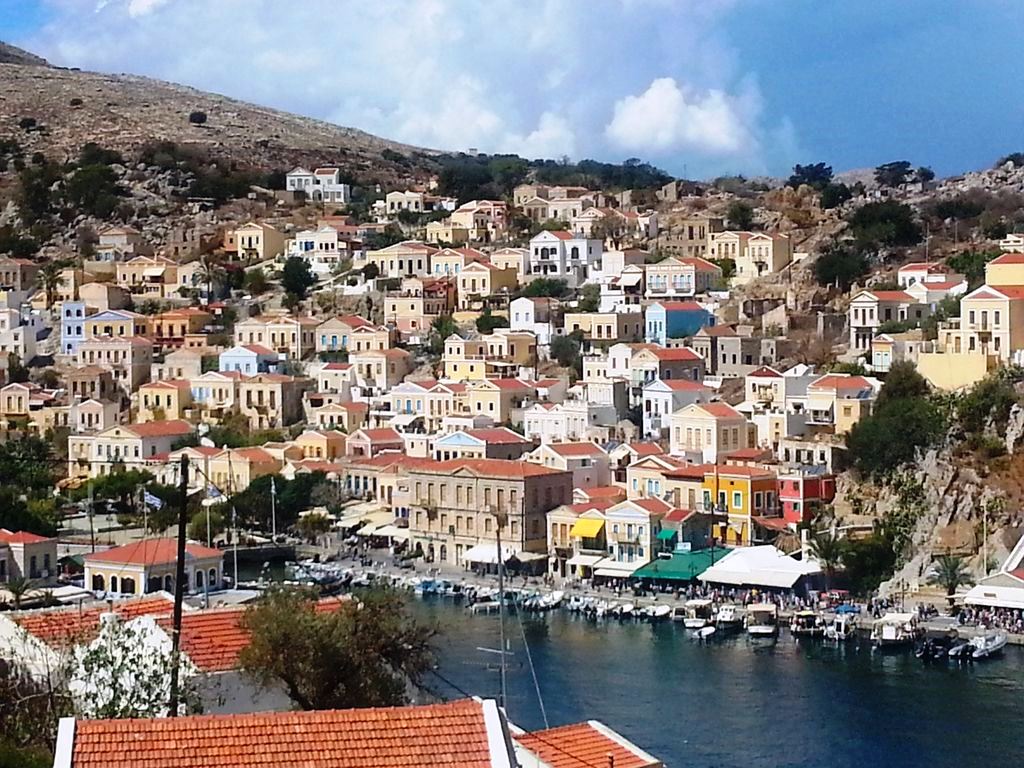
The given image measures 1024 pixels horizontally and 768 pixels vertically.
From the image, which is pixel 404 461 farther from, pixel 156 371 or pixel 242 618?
pixel 242 618

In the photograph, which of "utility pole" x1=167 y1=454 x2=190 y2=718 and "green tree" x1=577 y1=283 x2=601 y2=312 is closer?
"utility pole" x1=167 y1=454 x2=190 y2=718

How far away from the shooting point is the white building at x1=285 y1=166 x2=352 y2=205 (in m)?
68.2

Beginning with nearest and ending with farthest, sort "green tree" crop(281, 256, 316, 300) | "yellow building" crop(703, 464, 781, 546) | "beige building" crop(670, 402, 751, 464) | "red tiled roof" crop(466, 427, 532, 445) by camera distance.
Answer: "yellow building" crop(703, 464, 781, 546) → "beige building" crop(670, 402, 751, 464) → "red tiled roof" crop(466, 427, 532, 445) → "green tree" crop(281, 256, 316, 300)

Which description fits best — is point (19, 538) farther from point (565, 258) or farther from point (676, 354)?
point (565, 258)

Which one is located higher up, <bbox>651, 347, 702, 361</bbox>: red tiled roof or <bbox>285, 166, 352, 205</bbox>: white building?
<bbox>285, 166, 352, 205</bbox>: white building

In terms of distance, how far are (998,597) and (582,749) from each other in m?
18.4

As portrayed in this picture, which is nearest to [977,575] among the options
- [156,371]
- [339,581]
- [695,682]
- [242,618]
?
[695,682]

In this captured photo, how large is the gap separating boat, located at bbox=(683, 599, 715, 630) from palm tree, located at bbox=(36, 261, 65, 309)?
30636mm

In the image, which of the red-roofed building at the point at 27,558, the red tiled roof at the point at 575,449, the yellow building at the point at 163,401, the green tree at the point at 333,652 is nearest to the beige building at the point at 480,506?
the red tiled roof at the point at 575,449

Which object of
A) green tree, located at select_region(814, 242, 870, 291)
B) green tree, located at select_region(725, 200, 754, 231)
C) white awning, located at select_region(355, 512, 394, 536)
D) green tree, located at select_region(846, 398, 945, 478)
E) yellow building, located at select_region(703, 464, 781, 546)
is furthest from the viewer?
green tree, located at select_region(725, 200, 754, 231)

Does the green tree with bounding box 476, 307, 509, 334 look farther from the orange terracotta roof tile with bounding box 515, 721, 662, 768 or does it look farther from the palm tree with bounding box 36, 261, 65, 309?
the orange terracotta roof tile with bounding box 515, 721, 662, 768

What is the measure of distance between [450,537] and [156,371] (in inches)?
641

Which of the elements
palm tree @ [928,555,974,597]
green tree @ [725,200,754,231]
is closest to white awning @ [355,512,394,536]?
palm tree @ [928,555,974,597]

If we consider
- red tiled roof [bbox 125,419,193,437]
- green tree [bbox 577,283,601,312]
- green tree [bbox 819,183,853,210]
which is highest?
green tree [bbox 819,183,853,210]
